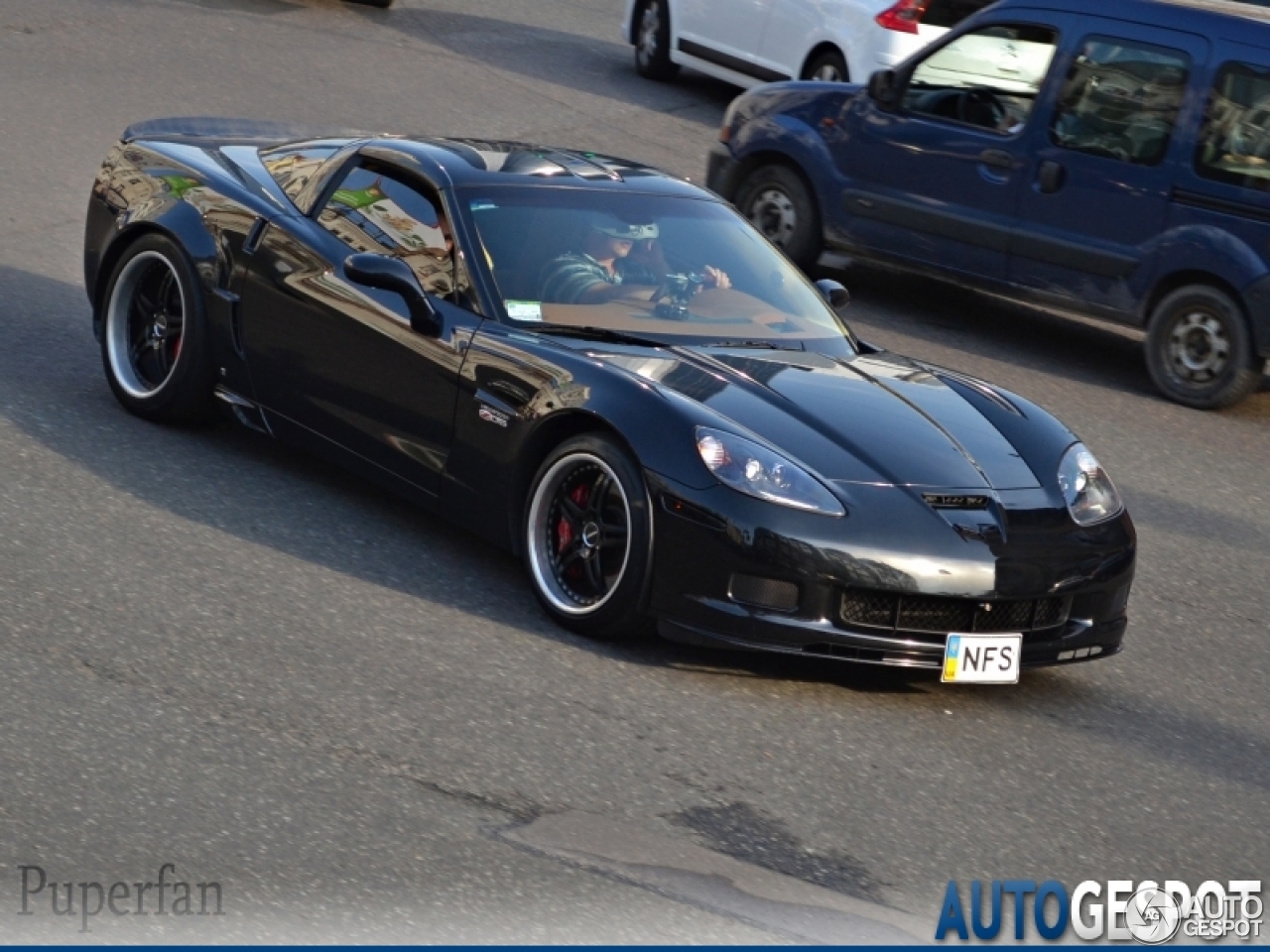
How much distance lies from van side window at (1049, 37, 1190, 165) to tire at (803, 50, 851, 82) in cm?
499

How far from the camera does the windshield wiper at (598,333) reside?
677 centimetres

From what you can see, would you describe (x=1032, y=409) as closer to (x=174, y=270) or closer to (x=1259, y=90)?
(x=174, y=270)

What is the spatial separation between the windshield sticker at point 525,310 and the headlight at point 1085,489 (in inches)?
69.2

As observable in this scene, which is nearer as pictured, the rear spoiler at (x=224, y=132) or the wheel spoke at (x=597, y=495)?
the wheel spoke at (x=597, y=495)

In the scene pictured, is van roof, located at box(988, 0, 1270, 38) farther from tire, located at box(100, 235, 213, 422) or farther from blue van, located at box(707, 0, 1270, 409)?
tire, located at box(100, 235, 213, 422)

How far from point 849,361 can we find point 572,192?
1.15 m

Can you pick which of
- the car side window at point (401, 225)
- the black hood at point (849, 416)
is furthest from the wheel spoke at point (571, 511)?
the car side window at point (401, 225)

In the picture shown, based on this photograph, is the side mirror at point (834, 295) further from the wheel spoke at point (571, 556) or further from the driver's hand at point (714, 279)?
the wheel spoke at point (571, 556)

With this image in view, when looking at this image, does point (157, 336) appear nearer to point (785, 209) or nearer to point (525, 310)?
point (525, 310)

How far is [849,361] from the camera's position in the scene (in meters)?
7.12

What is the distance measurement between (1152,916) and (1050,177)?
688 cm

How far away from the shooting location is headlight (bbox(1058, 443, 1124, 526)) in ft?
21.1

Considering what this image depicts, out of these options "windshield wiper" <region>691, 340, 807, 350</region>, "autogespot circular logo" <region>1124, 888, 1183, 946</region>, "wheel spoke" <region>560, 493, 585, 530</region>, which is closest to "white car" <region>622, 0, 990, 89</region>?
"windshield wiper" <region>691, 340, 807, 350</region>

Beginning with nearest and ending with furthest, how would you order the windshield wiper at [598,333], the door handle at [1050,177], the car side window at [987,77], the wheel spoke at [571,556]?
the wheel spoke at [571,556]
the windshield wiper at [598,333]
the door handle at [1050,177]
the car side window at [987,77]
